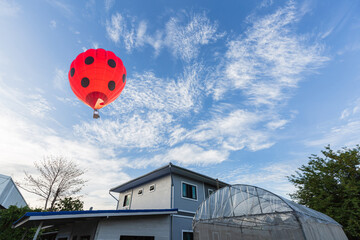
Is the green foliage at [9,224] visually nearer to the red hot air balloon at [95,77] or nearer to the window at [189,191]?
the window at [189,191]

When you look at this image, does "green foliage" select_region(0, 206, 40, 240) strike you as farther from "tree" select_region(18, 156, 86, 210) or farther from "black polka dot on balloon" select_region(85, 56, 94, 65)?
"tree" select_region(18, 156, 86, 210)

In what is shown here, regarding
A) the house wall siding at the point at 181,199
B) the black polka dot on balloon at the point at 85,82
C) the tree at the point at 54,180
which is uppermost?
the tree at the point at 54,180

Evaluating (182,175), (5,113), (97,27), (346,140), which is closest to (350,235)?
(346,140)

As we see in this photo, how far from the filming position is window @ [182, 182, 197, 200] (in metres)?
11.9

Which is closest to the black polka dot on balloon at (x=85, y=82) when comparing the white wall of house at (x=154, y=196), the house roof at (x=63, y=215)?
the house roof at (x=63, y=215)

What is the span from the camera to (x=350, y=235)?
11.7 metres

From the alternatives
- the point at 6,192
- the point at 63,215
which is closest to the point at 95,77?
the point at 63,215

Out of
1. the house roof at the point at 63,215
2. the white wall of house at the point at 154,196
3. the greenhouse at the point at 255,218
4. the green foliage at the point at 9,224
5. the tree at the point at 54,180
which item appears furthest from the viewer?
the tree at the point at 54,180

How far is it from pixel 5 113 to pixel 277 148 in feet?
71.3

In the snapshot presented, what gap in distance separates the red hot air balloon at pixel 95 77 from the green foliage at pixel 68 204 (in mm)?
23304

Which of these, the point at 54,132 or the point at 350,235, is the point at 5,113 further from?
the point at 350,235

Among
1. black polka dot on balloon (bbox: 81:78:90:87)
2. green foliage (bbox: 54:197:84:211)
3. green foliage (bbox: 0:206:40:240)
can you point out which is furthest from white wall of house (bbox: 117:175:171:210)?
green foliage (bbox: 54:197:84:211)

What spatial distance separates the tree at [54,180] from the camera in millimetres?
19506

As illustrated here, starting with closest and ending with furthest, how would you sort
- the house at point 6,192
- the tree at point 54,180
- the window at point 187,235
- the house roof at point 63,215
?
the house roof at point 63,215
the window at point 187,235
the house at point 6,192
the tree at point 54,180
